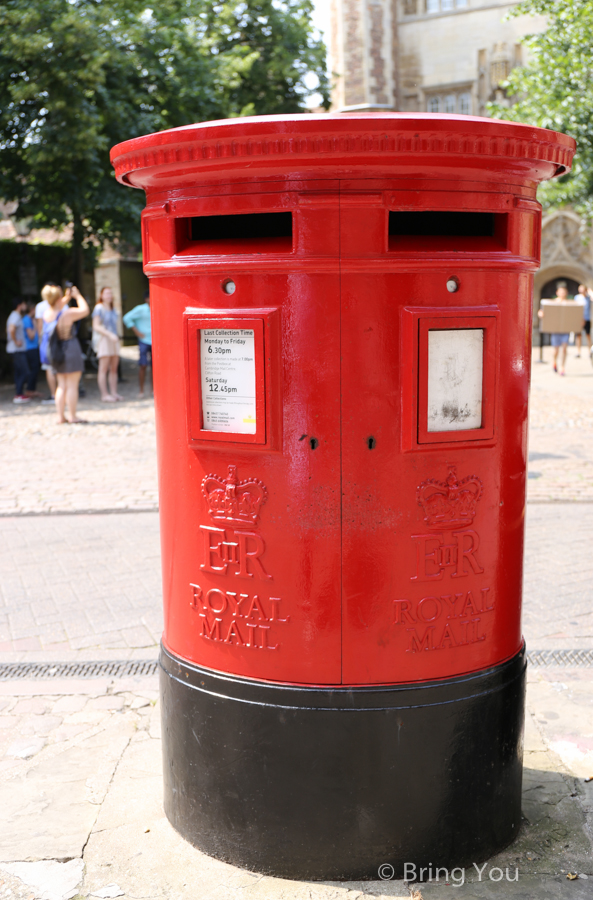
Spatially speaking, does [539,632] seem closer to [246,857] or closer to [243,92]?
[246,857]

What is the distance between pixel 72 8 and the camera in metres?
14.2

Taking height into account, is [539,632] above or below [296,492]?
below

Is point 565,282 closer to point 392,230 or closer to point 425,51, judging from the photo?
point 425,51

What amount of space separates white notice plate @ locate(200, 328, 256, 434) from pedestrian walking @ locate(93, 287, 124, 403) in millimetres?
11101

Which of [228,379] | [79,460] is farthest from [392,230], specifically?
[79,460]

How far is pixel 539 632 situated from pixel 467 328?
2.46 metres

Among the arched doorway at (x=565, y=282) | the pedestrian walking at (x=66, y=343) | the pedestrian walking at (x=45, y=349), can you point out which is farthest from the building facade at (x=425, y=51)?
the pedestrian walking at (x=66, y=343)

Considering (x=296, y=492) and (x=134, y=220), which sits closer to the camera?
(x=296, y=492)

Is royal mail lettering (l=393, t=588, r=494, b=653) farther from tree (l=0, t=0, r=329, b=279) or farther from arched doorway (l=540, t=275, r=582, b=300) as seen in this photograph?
arched doorway (l=540, t=275, r=582, b=300)

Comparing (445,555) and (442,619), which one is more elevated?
(445,555)

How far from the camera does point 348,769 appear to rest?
2215 mm

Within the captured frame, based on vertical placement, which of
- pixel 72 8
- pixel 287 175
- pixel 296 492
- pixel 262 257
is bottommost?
pixel 296 492

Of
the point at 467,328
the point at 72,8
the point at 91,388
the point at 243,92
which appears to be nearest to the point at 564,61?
the point at 72,8

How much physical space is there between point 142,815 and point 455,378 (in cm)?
171
